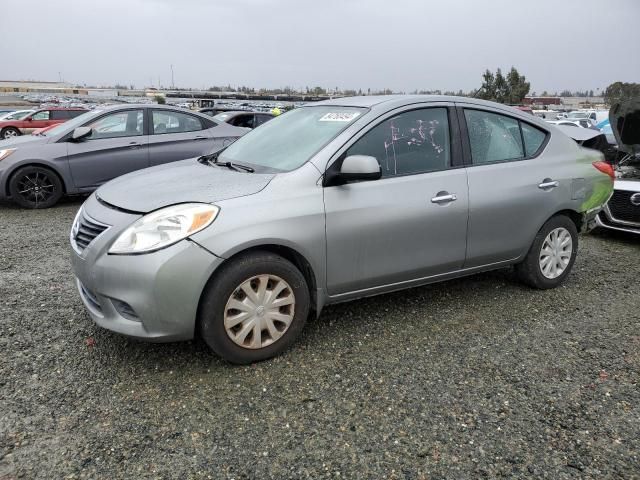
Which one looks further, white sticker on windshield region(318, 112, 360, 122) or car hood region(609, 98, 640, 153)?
car hood region(609, 98, 640, 153)

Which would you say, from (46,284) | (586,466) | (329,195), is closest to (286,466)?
(586,466)

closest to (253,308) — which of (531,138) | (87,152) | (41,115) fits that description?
(531,138)

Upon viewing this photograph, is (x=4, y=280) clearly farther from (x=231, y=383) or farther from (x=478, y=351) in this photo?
(x=478, y=351)

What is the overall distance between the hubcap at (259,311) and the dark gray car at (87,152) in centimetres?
488

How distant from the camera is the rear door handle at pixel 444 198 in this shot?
11.7ft

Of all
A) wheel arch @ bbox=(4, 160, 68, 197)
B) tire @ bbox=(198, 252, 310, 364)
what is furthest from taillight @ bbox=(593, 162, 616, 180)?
wheel arch @ bbox=(4, 160, 68, 197)

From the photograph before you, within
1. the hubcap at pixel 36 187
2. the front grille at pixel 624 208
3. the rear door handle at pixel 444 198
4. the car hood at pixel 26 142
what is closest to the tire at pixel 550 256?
the rear door handle at pixel 444 198

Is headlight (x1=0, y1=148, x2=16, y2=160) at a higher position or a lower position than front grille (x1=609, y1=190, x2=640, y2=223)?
higher

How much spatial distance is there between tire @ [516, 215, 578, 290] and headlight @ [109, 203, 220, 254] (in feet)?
9.05

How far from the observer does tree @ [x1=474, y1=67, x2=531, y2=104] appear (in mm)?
55781

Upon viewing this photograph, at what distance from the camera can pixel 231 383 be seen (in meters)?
2.92

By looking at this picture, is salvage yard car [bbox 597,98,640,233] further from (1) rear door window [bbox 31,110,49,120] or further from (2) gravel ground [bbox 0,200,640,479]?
(1) rear door window [bbox 31,110,49,120]

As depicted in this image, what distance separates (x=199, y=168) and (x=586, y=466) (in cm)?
293

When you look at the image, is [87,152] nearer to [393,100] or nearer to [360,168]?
[393,100]
